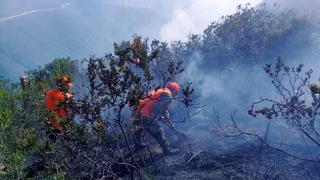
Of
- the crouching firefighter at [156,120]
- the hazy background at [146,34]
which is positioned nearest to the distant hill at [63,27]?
the hazy background at [146,34]

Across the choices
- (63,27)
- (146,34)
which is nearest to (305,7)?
(146,34)

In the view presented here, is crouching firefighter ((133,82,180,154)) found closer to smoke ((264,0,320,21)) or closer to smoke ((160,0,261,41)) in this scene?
smoke ((264,0,320,21))

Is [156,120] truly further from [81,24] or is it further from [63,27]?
[81,24]

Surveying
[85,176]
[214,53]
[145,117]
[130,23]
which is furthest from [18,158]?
[130,23]

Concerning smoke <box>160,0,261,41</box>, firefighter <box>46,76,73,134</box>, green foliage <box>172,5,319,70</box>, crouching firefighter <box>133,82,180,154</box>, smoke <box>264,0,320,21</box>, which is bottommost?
firefighter <box>46,76,73,134</box>

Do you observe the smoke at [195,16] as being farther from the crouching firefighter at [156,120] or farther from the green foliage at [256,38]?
the crouching firefighter at [156,120]

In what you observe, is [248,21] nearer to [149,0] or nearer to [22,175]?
[22,175]

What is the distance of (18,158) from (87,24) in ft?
79.8

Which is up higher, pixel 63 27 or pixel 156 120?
pixel 63 27

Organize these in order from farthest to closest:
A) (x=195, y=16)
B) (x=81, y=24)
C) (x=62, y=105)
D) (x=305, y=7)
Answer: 1. (x=195, y=16)
2. (x=81, y=24)
3. (x=305, y=7)
4. (x=62, y=105)

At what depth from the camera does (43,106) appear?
21.1ft

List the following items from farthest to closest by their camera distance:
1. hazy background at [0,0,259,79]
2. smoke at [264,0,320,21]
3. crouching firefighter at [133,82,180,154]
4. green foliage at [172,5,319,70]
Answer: hazy background at [0,0,259,79], smoke at [264,0,320,21], green foliage at [172,5,319,70], crouching firefighter at [133,82,180,154]

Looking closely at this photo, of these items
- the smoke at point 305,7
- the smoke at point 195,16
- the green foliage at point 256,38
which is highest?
the smoke at point 195,16

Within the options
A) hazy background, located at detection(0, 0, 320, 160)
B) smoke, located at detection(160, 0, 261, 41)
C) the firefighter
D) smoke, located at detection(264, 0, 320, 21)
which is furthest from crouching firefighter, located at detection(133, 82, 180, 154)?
smoke, located at detection(160, 0, 261, 41)
